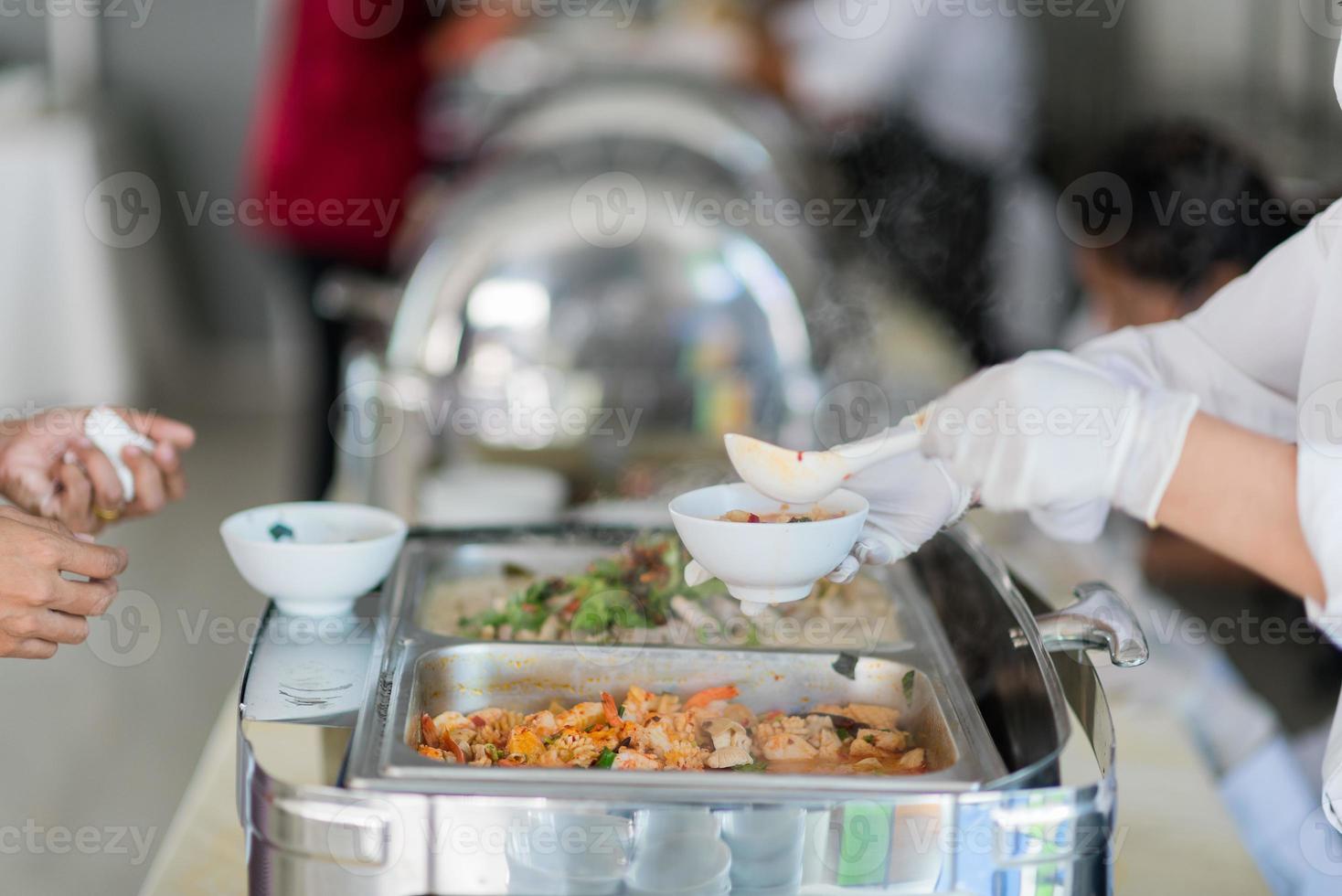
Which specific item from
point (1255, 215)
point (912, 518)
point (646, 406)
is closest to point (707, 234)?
point (646, 406)

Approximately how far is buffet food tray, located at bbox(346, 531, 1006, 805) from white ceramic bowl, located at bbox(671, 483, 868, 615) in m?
0.12

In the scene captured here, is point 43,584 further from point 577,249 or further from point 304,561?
point 577,249

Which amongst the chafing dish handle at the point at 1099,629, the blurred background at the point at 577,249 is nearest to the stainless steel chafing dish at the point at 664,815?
the chafing dish handle at the point at 1099,629

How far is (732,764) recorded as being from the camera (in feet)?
2.90

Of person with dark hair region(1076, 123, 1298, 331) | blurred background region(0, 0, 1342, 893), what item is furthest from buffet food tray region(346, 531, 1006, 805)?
person with dark hair region(1076, 123, 1298, 331)

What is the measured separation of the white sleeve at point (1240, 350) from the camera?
1159mm

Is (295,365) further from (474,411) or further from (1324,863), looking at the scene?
(1324,863)

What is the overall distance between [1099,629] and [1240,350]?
0.41 metres

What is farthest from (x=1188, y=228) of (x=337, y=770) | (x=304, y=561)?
(x=337, y=770)

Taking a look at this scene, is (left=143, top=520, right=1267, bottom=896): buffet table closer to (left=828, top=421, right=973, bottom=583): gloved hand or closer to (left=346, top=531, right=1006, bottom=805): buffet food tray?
(left=346, top=531, right=1006, bottom=805): buffet food tray

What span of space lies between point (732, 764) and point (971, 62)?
3196mm

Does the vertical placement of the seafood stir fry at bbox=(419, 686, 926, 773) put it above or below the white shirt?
below

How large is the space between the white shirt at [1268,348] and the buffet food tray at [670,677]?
0.31m

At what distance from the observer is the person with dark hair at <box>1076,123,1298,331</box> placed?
2.08 m
